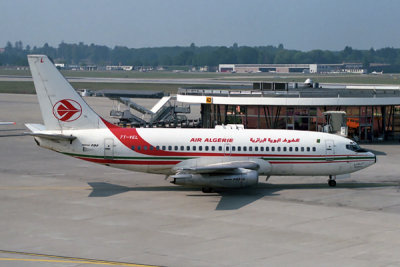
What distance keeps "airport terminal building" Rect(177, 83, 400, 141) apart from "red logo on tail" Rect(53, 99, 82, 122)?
2758 centimetres

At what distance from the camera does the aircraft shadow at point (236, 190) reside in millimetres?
35875

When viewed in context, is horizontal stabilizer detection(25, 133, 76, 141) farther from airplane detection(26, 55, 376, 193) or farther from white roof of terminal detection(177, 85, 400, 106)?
white roof of terminal detection(177, 85, 400, 106)

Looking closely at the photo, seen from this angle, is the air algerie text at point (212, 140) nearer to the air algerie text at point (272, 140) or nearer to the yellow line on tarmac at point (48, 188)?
the air algerie text at point (272, 140)

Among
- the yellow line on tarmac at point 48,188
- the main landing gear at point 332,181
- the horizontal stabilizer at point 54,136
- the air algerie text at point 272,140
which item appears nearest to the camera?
the horizontal stabilizer at point 54,136

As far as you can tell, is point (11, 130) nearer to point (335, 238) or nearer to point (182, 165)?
point (182, 165)

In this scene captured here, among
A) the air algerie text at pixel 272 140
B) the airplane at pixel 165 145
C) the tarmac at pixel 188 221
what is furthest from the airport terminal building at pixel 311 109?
the air algerie text at pixel 272 140

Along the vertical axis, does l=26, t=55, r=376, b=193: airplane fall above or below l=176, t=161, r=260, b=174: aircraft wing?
above

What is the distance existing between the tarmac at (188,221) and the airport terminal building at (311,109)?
1576 cm

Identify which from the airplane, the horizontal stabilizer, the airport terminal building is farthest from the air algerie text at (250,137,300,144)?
the airport terminal building

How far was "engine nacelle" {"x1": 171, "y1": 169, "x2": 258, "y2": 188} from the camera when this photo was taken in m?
36.6

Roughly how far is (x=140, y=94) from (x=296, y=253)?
238 feet

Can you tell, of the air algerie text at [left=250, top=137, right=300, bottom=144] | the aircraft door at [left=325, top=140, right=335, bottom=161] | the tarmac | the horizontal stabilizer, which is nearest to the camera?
the tarmac

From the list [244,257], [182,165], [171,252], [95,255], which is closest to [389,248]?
[244,257]

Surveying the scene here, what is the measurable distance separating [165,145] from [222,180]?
14.6ft
